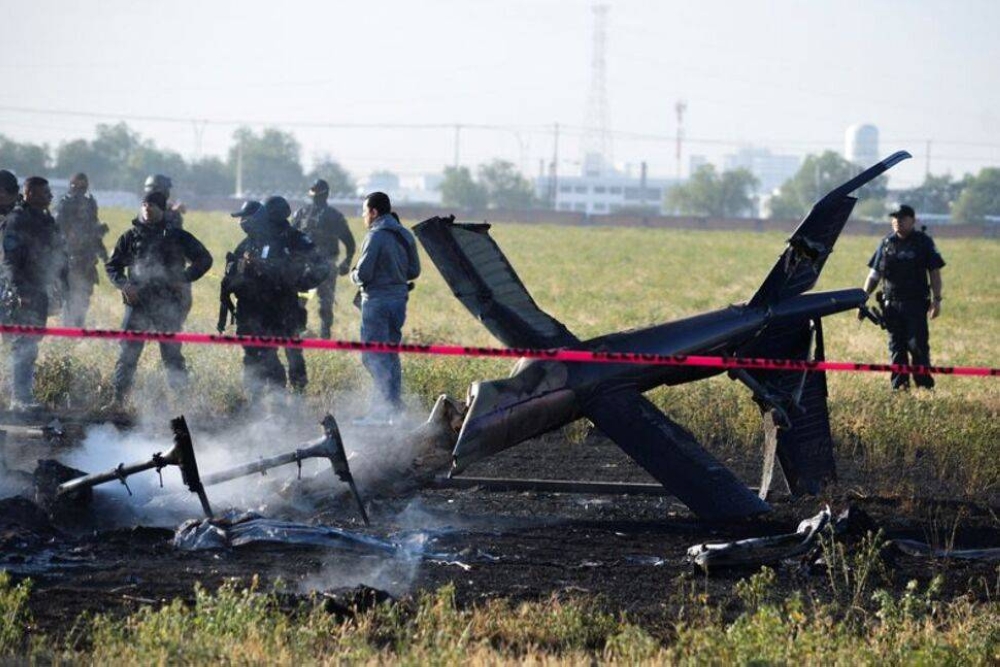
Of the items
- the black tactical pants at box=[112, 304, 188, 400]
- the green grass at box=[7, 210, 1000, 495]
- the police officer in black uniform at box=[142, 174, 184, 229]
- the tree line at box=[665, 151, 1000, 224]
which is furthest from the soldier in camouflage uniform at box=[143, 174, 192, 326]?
the tree line at box=[665, 151, 1000, 224]

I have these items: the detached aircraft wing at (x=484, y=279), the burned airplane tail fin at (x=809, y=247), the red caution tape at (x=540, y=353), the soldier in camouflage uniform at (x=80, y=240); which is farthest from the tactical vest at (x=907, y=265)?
the soldier in camouflage uniform at (x=80, y=240)

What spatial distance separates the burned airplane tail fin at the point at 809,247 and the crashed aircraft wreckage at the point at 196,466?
114 inches

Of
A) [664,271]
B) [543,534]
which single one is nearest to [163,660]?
[543,534]

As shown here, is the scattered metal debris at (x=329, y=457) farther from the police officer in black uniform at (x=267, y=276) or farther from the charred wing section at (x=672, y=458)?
the police officer in black uniform at (x=267, y=276)

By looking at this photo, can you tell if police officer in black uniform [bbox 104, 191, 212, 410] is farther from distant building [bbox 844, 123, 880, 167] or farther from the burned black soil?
distant building [bbox 844, 123, 880, 167]

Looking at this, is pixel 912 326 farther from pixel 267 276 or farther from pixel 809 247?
pixel 267 276

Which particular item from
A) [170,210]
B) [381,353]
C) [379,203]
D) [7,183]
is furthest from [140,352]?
[170,210]

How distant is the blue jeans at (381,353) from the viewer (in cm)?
1243

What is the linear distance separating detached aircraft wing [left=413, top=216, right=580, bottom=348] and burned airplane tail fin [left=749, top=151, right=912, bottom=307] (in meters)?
1.57

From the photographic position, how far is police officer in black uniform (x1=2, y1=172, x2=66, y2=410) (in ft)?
42.1

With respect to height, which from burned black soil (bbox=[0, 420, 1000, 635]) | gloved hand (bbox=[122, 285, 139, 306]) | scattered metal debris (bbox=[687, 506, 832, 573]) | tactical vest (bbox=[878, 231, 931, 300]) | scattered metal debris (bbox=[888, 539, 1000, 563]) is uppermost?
tactical vest (bbox=[878, 231, 931, 300])

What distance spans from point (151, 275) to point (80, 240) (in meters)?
5.48

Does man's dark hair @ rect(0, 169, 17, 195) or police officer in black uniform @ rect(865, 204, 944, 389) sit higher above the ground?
man's dark hair @ rect(0, 169, 17, 195)

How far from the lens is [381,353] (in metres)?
12.6
